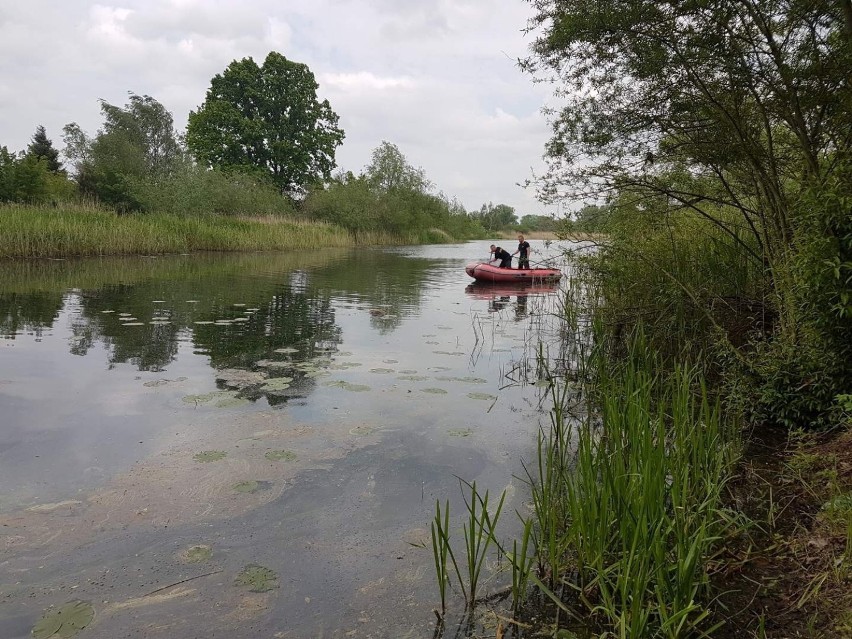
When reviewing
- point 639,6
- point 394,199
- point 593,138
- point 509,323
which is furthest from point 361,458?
point 394,199

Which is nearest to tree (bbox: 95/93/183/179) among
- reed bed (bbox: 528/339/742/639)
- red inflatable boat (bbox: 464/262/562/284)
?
red inflatable boat (bbox: 464/262/562/284)

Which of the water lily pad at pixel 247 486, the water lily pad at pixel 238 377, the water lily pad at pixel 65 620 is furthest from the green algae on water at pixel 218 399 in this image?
the water lily pad at pixel 65 620

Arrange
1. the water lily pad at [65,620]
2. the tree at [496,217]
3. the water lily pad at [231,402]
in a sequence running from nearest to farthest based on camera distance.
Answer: the water lily pad at [65,620] < the water lily pad at [231,402] < the tree at [496,217]

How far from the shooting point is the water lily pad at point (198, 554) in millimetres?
2982

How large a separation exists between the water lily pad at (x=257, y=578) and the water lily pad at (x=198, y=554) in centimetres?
24

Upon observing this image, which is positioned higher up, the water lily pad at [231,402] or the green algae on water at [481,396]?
the water lily pad at [231,402]

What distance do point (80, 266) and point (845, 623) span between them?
18.5 metres

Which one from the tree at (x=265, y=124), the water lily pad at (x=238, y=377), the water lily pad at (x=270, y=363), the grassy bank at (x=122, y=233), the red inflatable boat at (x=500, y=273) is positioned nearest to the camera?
the water lily pad at (x=238, y=377)

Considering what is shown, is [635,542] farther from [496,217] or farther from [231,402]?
[496,217]

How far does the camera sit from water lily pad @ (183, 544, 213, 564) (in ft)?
9.78

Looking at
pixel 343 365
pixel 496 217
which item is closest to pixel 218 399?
pixel 343 365

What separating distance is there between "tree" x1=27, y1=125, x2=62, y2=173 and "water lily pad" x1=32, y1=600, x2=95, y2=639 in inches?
1541

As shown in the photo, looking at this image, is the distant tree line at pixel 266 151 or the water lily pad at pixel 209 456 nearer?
the water lily pad at pixel 209 456

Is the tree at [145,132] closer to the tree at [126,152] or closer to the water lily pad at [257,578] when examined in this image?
the tree at [126,152]
